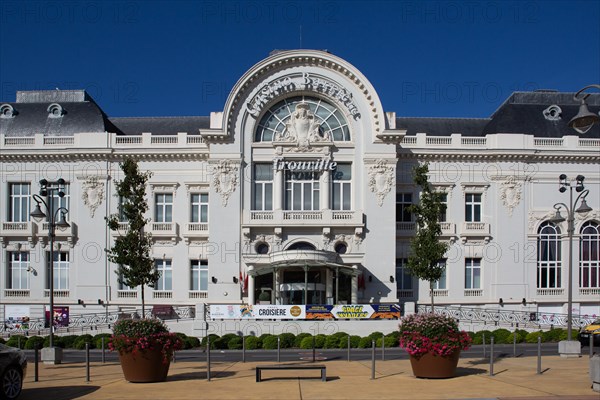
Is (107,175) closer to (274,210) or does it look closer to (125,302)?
(125,302)

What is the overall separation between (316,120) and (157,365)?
1166 inches

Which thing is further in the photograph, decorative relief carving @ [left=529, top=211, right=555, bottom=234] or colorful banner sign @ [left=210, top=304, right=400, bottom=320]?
decorative relief carving @ [left=529, top=211, right=555, bottom=234]

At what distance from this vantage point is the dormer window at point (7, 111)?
5278 cm

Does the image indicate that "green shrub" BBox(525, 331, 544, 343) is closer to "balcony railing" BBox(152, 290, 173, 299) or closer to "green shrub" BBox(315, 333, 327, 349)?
"green shrub" BBox(315, 333, 327, 349)

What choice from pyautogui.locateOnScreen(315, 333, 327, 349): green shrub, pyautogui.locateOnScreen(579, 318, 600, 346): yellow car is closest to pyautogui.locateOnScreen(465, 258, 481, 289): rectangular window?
pyautogui.locateOnScreen(579, 318, 600, 346): yellow car

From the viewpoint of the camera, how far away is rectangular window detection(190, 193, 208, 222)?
163 feet

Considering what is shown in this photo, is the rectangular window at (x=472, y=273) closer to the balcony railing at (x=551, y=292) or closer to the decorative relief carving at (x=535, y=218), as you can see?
the balcony railing at (x=551, y=292)

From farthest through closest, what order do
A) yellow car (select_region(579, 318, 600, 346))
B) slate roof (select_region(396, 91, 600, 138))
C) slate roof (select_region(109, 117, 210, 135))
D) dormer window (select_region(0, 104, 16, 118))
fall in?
slate roof (select_region(109, 117, 210, 135)) < dormer window (select_region(0, 104, 16, 118)) < slate roof (select_region(396, 91, 600, 138)) < yellow car (select_region(579, 318, 600, 346))

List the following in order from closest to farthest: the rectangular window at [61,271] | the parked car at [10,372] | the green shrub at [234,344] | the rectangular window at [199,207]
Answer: the parked car at [10,372] → the green shrub at [234,344] → the rectangular window at [61,271] → the rectangular window at [199,207]

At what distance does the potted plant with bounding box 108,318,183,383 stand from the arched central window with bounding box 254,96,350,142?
93.5ft

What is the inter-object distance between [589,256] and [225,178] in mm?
27080

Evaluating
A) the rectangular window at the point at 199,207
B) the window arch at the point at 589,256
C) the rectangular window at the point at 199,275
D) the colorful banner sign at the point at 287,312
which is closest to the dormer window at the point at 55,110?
the rectangular window at the point at 199,207

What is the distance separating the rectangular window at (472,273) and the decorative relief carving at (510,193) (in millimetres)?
4335

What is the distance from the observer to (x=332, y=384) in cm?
2002
